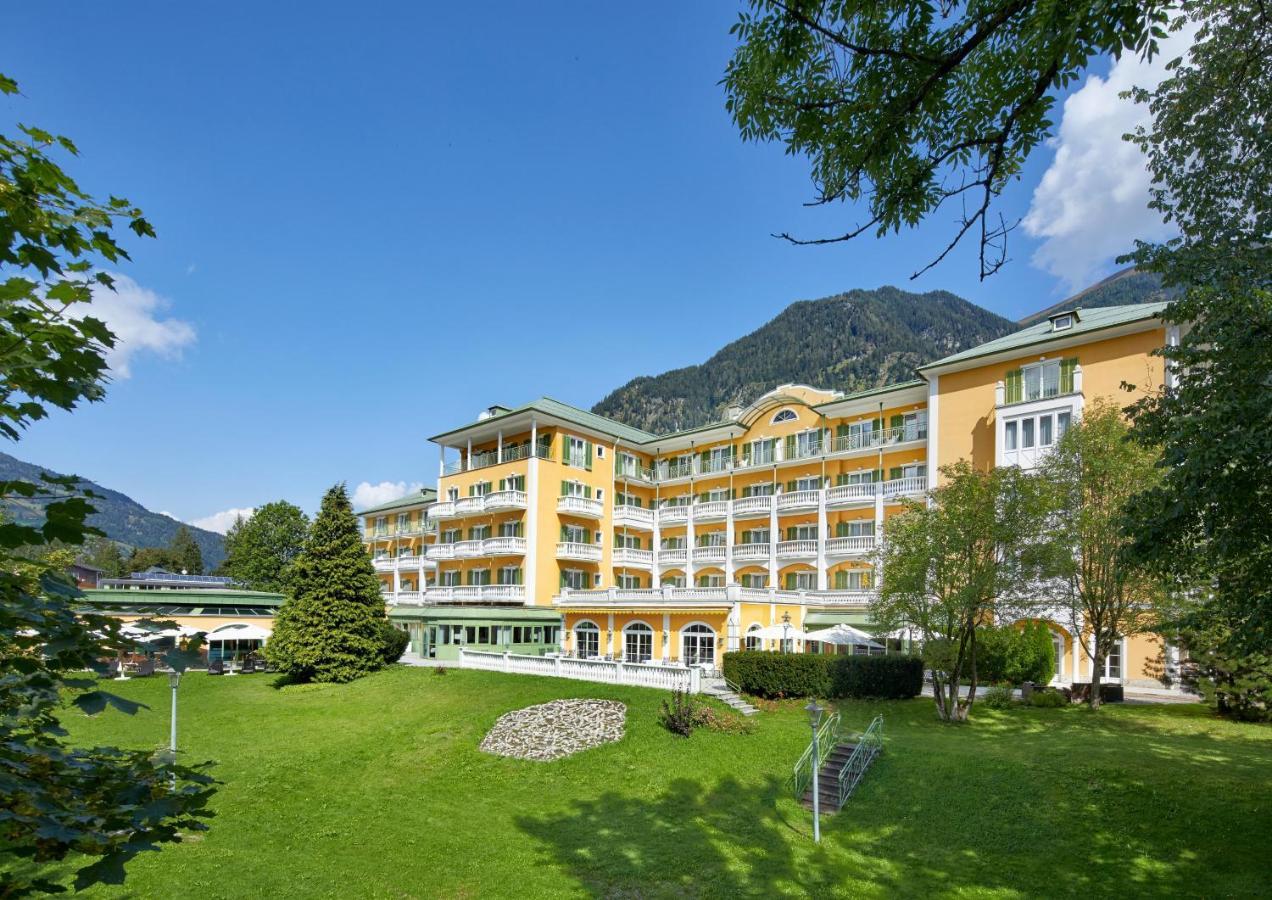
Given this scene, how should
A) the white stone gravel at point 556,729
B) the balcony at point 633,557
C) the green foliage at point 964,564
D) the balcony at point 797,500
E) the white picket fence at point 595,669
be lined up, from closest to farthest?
the white stone gravel at point 556,729
the green foliage at point 964,564
the white picket fence at point 595,669
the balcony at point 797,500
the balcony at point 633,557

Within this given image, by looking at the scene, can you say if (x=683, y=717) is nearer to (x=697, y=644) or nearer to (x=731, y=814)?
(x=731, y=814)

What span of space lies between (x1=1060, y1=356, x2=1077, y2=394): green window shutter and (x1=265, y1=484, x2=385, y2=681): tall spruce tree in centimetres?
3215

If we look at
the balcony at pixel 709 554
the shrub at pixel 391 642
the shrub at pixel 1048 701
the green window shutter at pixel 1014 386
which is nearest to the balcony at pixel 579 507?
the balcony at pixel 709 554

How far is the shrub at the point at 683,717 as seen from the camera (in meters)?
20.6

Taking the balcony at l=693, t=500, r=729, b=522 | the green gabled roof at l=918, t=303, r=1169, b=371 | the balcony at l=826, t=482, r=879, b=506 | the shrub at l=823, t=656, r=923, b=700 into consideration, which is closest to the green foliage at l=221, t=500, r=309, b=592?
the balcony at l=693, t=500, r=729, b=522

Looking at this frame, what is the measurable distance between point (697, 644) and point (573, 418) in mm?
17758

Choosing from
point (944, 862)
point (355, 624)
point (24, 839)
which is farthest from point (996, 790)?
point (355, 624)

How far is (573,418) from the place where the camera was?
45250 mm

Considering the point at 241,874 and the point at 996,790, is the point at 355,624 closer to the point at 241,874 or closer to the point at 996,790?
the point at 241,874

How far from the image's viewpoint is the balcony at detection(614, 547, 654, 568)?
45.8m

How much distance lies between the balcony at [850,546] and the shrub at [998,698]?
36.3 feet

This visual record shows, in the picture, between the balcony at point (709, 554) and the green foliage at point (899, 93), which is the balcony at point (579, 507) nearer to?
the balcony at point (709, 554)

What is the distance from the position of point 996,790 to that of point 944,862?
3251mm

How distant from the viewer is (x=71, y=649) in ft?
10.4
